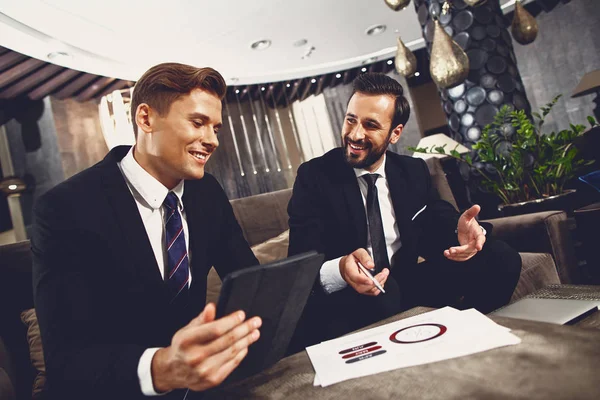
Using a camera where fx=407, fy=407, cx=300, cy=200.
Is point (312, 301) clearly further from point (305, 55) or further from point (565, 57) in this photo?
point (565, 57)

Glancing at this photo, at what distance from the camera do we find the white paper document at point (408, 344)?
0.73 metres

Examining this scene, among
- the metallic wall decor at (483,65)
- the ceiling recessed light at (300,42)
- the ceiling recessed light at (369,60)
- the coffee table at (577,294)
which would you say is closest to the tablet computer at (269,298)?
the coffee table at (577,294)

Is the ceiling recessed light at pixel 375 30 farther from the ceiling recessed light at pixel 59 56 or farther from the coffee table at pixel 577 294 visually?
the coffee table at pixel 577 294

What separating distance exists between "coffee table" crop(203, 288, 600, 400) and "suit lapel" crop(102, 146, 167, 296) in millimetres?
392

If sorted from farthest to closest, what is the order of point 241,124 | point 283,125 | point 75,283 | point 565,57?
point 283,125 → point 241,124 → point 565,57 → point 75,283

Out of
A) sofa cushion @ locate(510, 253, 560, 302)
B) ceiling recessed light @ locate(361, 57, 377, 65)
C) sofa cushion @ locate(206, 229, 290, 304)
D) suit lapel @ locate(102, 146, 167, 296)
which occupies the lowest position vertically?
sofa cushion @ locate(510, 253, 560, 302)

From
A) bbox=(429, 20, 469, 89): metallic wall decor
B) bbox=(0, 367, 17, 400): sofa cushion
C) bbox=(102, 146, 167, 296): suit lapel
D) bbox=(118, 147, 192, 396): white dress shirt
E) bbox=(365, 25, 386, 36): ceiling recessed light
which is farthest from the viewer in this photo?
bbox=(365, 25, 386, 36): ceiling recessed light

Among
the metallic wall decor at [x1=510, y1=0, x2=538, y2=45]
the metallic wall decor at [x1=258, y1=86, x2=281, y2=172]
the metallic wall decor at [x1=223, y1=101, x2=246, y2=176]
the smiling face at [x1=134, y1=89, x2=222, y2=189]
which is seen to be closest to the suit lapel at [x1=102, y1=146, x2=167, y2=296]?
the smiling face at [x1=134, y1=89, x2=222, y2=189]

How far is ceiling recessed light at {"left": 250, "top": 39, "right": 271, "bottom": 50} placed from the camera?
19.4 feet

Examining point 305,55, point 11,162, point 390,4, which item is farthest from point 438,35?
point 11,162

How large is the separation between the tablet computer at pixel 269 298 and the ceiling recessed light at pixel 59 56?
16.7 feet

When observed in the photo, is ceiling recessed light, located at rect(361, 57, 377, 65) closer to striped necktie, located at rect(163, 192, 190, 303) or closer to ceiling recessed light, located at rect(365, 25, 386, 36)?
ceiling recessed light, located at rect(365, 25, 386, 36)

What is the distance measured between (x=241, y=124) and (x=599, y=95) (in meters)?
5.68

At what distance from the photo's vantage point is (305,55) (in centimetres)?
673
